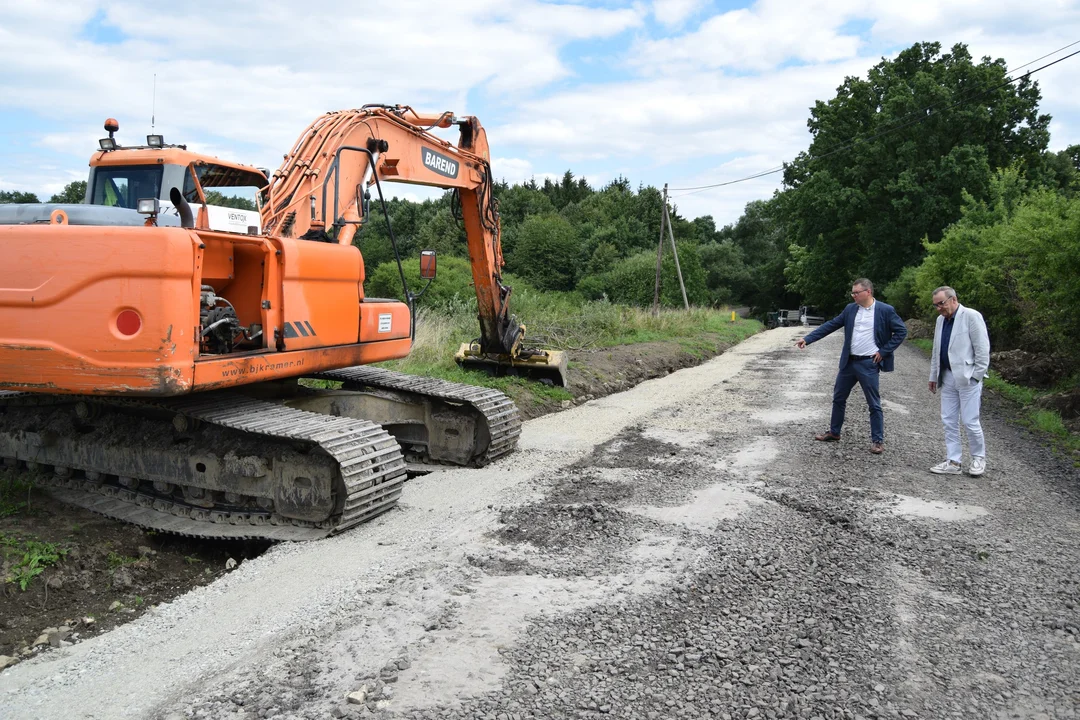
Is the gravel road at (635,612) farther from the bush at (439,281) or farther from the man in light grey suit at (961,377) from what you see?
the bush at (439,281)

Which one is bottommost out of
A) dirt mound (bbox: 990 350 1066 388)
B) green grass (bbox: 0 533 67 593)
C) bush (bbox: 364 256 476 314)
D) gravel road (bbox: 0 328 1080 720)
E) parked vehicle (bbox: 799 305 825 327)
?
green grass (bbox: 0 533 67 593)

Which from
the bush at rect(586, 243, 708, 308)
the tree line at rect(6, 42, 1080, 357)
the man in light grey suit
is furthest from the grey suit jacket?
the bush at rect(586, 243, 708, 308)

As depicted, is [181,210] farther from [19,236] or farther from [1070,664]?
[1070,664]

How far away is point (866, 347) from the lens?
329 inches

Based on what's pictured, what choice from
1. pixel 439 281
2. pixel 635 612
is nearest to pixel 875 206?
pixel 439 281

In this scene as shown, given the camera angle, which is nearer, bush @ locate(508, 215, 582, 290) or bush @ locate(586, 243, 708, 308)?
bush @ locate(586, 243, 708, 308)

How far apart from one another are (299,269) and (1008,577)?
478cm

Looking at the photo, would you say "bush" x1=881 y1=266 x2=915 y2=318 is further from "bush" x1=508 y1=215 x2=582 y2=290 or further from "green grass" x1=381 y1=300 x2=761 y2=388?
"bush" x1=508 y1=215 x2=582 y2=290

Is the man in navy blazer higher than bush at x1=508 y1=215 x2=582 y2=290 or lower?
lower

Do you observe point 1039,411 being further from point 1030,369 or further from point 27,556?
point 27,556

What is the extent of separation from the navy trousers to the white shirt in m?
0.10

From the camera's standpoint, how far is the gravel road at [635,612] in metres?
3.23

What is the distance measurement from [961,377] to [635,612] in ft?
15.6

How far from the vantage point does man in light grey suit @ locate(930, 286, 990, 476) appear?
23.5 feet
